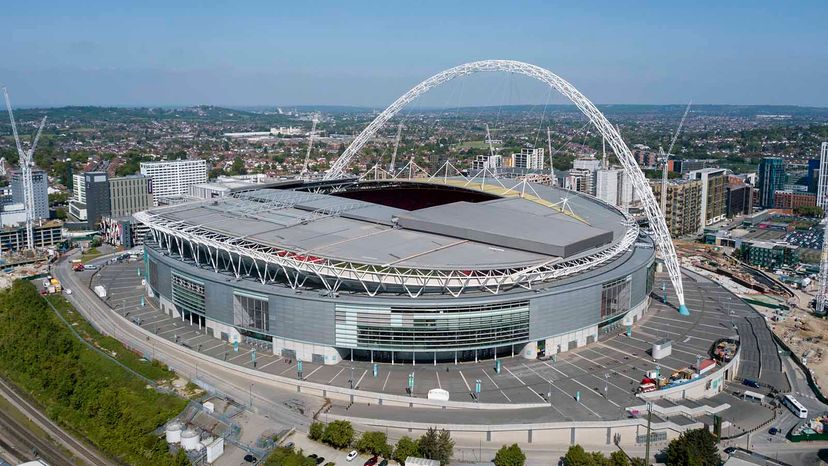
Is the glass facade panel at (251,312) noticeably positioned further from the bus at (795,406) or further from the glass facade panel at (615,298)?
the bus at (795,406)

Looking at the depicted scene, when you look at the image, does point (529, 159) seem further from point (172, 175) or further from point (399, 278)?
point (399, 278)

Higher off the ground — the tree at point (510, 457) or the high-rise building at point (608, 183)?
the high-rise building at point (608, 183)

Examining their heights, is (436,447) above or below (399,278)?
below

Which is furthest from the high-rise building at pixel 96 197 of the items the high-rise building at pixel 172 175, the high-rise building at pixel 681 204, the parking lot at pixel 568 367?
the high-rise building at pixel 681 204

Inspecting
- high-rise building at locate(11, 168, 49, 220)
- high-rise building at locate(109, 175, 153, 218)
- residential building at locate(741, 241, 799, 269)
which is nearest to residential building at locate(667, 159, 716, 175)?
residential building at locate(741, 241, 799, 269)

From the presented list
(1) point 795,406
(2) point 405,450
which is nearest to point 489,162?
(1) point 795,406

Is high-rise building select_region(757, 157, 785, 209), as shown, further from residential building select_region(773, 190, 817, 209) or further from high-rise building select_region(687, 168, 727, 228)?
high-rise building select_region(687, 168, 727, 228)
